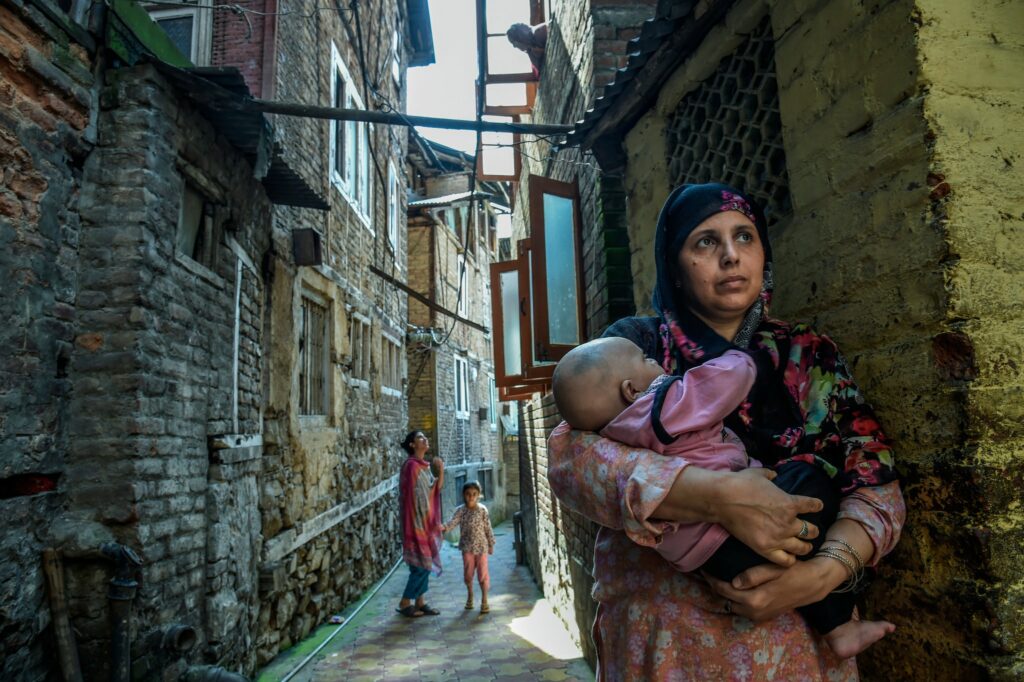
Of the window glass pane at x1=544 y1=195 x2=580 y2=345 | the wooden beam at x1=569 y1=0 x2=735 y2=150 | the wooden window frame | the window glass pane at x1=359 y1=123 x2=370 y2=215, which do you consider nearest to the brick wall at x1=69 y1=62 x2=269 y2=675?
the wooden window frame

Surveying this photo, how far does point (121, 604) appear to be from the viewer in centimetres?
316

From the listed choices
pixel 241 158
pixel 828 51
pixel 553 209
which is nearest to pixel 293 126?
pixel 241 158

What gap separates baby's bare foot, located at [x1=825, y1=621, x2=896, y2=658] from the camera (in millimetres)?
1306

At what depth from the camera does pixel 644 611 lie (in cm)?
145

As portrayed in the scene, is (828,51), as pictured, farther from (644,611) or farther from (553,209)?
(553,209)

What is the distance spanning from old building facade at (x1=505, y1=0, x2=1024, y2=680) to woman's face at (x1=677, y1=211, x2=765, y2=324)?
0.34 m

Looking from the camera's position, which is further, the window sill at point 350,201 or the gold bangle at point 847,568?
the window sill at point 350,201

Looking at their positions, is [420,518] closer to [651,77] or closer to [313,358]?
[313,358]

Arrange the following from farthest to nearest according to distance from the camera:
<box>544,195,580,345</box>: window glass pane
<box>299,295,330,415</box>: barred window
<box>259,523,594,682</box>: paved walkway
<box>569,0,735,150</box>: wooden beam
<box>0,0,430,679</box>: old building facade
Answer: <box>299,295,330,415</box>: barred window < <box>259,523,594,682</box>: paved walkway < <box>544,195,580,345</box>: window glass pane < <box>0,0,430,679</box>: old building facade < <box>569,0,735,150</box>: wooden beam

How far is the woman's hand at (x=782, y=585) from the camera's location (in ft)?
4.02

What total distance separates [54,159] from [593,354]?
125 inches

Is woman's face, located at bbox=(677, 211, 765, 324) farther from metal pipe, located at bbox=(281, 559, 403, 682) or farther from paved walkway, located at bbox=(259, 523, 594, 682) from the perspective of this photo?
metal pipe, located at bbox=(281, 559, 403, 682)

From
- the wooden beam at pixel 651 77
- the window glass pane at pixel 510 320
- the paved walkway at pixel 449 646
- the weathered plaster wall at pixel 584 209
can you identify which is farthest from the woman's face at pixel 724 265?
the window glass pane at pixel 510 320

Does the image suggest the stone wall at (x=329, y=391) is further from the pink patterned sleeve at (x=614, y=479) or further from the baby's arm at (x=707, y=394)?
the baby's arm at (x=707, y=394)
